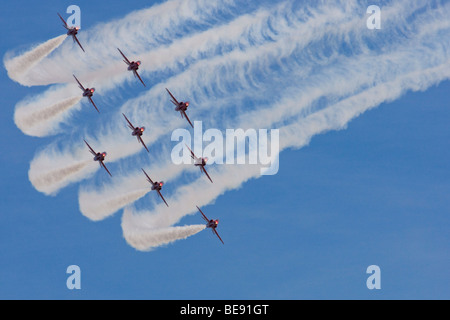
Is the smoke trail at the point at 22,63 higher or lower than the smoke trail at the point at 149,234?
higher

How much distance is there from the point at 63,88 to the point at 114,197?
38.8ft

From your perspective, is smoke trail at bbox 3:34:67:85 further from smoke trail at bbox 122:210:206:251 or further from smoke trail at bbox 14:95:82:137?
smoke trail at bbox 122:210:206:251

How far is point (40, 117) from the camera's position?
131 m

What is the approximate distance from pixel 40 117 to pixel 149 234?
14.8m

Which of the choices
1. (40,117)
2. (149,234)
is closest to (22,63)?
(40,117)

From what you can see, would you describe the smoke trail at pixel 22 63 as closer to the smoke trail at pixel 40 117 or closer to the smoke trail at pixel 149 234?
the smoke trail at pixel 40 117

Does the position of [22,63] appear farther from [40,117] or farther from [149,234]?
[149,234]

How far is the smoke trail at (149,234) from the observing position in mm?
130500

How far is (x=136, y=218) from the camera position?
430 ft

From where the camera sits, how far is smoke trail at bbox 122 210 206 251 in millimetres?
130500

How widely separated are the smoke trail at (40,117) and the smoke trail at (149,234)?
10776mm

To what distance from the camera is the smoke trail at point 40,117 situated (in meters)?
131

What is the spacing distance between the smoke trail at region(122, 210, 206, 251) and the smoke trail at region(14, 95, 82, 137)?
10776 mm
